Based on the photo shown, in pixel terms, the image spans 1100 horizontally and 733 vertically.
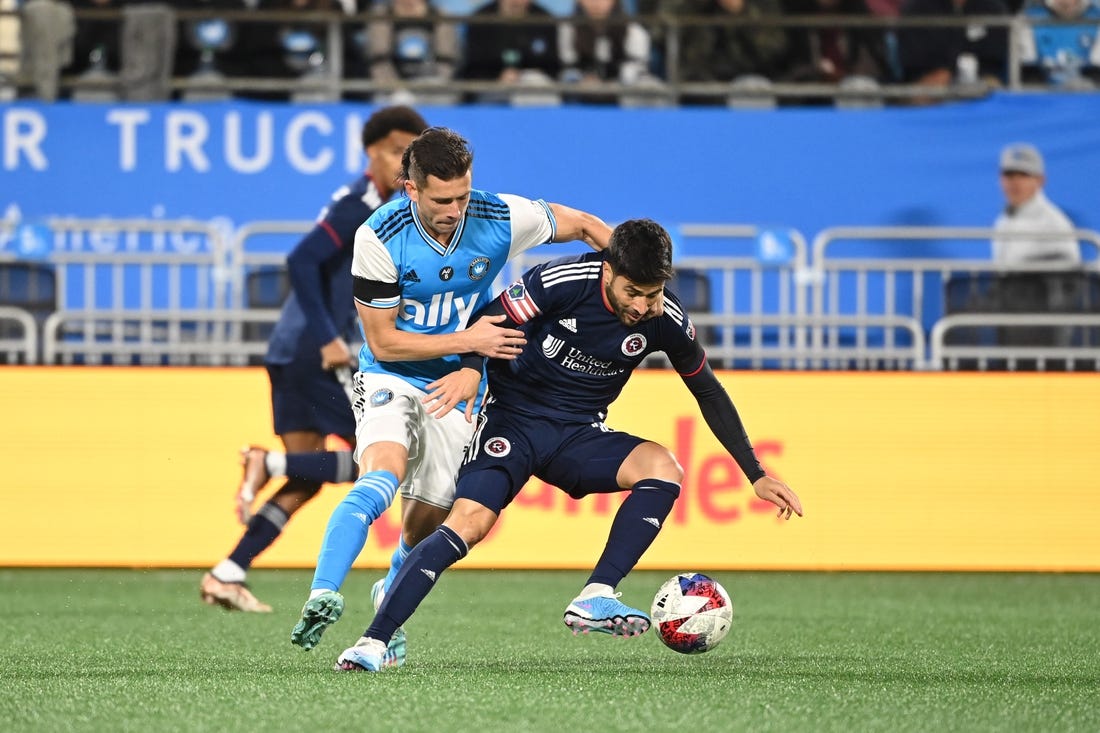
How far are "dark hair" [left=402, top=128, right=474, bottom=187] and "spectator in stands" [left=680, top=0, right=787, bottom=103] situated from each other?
26.6 ft

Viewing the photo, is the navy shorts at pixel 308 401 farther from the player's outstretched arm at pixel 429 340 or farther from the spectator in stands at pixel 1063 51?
the spectator in stands at pixel 1063 51

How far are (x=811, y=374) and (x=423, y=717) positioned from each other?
6.60 m

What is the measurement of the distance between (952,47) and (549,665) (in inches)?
356

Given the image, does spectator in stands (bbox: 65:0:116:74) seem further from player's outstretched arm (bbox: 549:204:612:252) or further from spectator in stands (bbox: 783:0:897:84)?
player's outstretched arm (bbox: 549:204:612:252)

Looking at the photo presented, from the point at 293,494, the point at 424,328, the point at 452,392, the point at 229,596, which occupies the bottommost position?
the point at 229,596

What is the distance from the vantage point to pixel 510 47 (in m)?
13.7

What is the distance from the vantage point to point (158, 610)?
8336 millimetres

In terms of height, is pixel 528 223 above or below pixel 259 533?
above

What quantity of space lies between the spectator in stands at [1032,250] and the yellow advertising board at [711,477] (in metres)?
0.58

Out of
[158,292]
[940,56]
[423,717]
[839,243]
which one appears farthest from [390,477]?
[940,56]

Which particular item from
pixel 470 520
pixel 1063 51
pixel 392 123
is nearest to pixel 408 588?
pixel 470 520

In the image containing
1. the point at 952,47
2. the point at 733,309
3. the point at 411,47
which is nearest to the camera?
the point at 733,309

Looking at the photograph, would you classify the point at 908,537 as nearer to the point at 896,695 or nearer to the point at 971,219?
the point at 971,219

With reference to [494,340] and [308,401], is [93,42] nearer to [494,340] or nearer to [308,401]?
[308,401]
